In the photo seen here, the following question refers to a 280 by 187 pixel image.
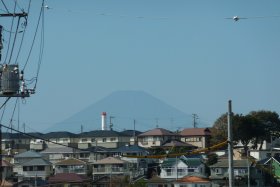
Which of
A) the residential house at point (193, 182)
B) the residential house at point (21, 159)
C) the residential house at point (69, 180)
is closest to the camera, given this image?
the residential house at point (193, 182)

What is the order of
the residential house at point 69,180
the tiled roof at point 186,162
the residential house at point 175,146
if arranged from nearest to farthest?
the residential house at point 69,180
the tiled roof at point 186,162
the residential house at point 175,146

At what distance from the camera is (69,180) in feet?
208

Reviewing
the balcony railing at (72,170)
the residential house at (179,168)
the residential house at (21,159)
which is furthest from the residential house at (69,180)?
the residential house at (21,159)

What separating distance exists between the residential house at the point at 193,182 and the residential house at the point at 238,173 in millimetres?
767

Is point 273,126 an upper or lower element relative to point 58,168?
upper

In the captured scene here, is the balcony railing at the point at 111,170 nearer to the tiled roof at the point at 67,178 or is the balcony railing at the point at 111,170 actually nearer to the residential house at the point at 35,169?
the tiled roof at the point at 67,178

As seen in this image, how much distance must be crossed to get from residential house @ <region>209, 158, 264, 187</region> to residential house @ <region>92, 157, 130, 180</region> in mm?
11058

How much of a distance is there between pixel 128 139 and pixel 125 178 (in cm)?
3951

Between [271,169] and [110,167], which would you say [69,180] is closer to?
[110,167]

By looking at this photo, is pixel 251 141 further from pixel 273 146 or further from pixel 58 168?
pixel 58 168

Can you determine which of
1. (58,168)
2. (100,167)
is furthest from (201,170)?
(58,168)

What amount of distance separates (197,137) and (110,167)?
24399 mm

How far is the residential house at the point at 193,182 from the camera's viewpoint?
57688 millimetres

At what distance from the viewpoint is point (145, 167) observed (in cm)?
7112
